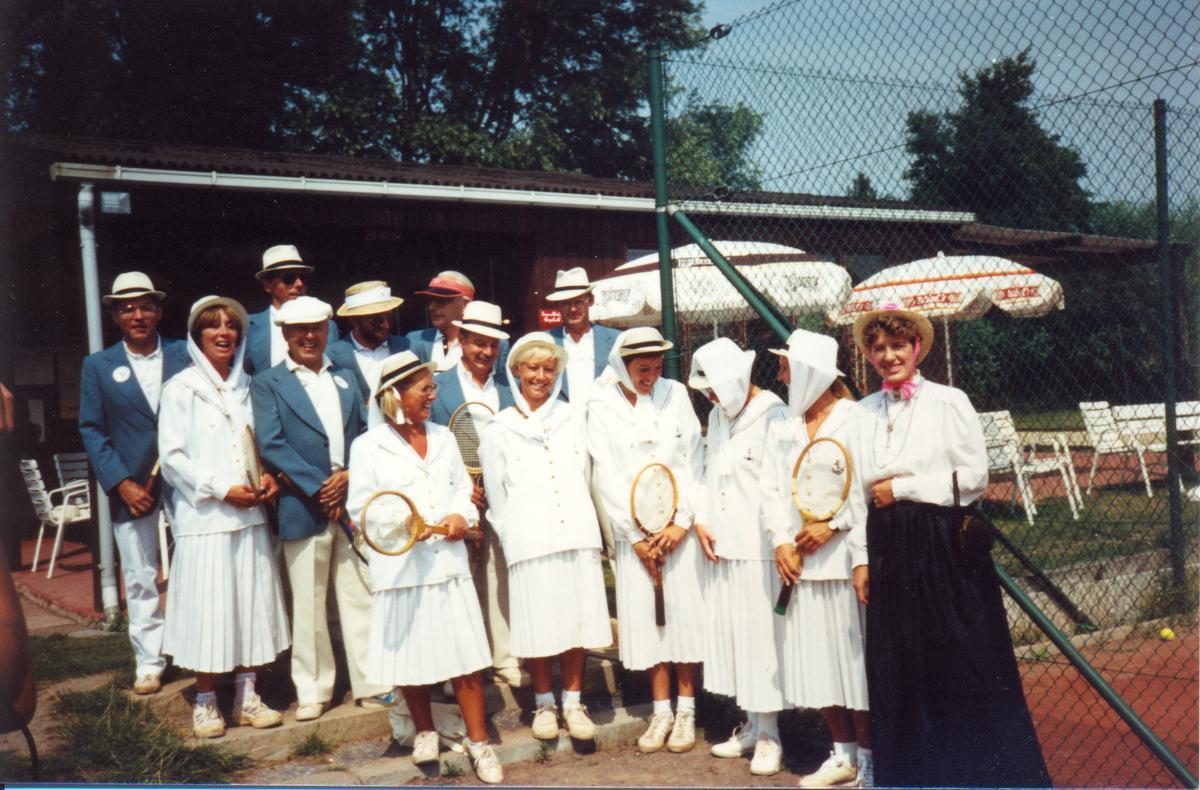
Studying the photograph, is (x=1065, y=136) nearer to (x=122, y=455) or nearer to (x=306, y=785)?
(x=306, y=785)

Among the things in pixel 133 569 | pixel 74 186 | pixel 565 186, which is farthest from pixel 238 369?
pixel 565 186

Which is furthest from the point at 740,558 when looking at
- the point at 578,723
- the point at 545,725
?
the point at 545,725

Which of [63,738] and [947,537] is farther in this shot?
[63,738]

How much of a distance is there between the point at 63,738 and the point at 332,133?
1518 centimetres

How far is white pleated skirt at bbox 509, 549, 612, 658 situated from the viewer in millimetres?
4605

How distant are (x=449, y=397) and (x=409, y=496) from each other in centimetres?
94

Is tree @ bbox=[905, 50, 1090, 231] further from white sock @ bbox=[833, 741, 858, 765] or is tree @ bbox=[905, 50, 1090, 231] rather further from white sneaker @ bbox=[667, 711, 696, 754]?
white sneaker @ bbox=[667, 711, 696, 754]

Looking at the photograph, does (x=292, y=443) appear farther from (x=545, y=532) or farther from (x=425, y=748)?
(x=425, y=748)

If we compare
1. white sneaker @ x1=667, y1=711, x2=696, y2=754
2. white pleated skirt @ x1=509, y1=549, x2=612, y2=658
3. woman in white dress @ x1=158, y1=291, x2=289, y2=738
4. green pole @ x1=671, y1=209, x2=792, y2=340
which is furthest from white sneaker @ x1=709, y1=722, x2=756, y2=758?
woman in white dress @ x1=158, y1=291, x2=289, y2=738

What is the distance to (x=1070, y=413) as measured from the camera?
5617 mm

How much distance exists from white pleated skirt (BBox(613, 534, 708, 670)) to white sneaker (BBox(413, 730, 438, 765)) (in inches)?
38.7

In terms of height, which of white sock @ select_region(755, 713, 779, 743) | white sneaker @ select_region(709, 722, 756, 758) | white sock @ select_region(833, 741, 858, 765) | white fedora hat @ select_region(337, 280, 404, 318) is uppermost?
white fedora hat @ select_region(337, 280, 404, 318)

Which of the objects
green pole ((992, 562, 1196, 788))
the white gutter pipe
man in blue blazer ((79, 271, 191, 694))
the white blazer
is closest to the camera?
green pole ((992, 562, 1196, 788))

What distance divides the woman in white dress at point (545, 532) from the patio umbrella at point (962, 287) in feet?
8.22
